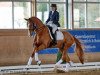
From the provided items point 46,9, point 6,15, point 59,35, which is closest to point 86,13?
point 46,9

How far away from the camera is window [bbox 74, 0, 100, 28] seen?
44.8 feet

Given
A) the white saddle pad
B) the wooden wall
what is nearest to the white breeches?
the white saddle pad

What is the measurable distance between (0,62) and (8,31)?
1.24m

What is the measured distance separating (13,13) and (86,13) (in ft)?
10.3

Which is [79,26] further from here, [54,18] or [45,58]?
[54,18]

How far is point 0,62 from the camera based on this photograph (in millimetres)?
11125

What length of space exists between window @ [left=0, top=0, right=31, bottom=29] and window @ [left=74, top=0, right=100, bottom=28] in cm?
205

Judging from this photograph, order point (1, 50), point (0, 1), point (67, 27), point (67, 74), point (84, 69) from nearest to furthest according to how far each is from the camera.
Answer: point (67, 74), point (84, 69), point (1, 50), point (0, 1), point (67, 27)

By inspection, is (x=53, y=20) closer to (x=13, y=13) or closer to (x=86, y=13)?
(x=13, y=13)

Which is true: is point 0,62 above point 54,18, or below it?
below

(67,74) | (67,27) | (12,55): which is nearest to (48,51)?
(12,55)

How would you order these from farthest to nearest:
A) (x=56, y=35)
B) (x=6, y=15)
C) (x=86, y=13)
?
(x=86, y=13) → (x=6, y=15) → (x=56, y=35)

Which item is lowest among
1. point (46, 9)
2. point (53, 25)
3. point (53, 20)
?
point (53, 25)

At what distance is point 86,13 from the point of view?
45.9 feet
